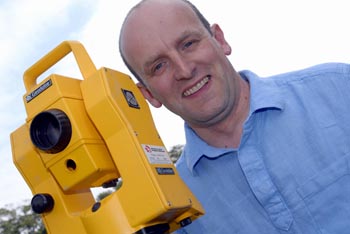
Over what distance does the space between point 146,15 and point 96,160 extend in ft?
3.41

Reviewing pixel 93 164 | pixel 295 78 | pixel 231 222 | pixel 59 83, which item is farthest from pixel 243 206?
pixel 59 83

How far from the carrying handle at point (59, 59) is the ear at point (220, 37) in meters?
0.93

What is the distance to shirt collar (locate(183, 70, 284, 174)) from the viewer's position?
103 inches

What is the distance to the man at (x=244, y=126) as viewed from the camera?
2.45 metres

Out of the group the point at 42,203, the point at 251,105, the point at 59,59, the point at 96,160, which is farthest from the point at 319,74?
the point at 42,203

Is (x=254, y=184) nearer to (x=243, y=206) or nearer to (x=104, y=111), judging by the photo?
(x=243, y=206)

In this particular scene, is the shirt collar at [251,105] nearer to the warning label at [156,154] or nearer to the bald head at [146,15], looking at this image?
the bald head at [146,15]

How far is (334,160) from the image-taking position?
246 centimetres

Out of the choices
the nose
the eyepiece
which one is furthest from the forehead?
the eyepiece

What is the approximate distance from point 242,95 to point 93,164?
3.75 ft

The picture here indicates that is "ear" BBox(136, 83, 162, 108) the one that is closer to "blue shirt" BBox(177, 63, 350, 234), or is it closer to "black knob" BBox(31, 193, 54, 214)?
"blue shirt" BBox(177, 63, 350, 234)

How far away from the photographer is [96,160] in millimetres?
2088

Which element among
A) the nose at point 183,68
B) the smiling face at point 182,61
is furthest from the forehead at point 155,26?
the nose at point 183,68

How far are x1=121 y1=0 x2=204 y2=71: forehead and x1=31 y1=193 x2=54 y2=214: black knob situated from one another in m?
1.02
